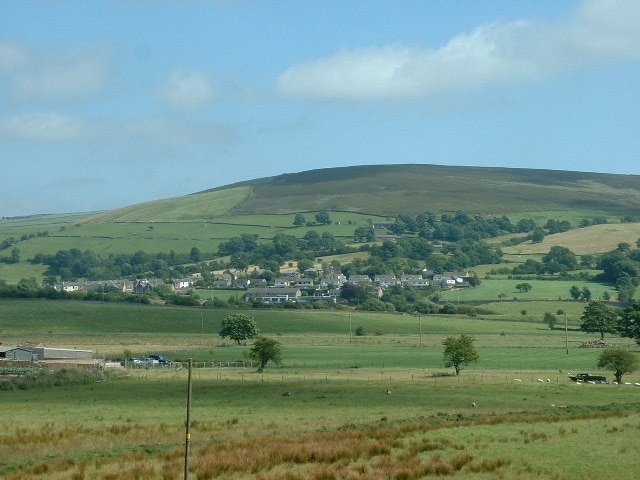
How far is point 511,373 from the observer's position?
72.5 m

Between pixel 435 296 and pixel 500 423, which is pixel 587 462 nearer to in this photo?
pixel 500 423

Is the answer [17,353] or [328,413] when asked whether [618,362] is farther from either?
[17,353]

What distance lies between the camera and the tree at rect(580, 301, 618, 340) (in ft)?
367

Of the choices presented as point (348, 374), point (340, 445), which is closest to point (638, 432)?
point (340, 445)

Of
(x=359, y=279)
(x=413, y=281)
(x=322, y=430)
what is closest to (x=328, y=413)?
(x=322, y=430)

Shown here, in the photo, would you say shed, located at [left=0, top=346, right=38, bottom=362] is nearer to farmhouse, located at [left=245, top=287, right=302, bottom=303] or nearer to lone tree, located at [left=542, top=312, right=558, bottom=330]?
lone tree, located at [left=542, top=312, right=558, bottom=330]

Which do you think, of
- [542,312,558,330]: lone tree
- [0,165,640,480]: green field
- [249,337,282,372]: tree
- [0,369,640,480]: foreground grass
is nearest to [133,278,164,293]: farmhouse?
[0,165,640,480]: green field

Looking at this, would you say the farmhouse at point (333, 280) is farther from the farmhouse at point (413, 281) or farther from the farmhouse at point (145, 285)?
the farmhouse at point (145, 285)

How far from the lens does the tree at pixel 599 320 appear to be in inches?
4400

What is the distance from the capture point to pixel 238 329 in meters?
104

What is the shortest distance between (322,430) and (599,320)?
79.6 meters

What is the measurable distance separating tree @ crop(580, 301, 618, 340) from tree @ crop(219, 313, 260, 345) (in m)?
35.7

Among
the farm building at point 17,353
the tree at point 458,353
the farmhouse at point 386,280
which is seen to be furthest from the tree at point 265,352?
the farmhouse at point 386,280

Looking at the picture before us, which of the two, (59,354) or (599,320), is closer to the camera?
(59,354)
